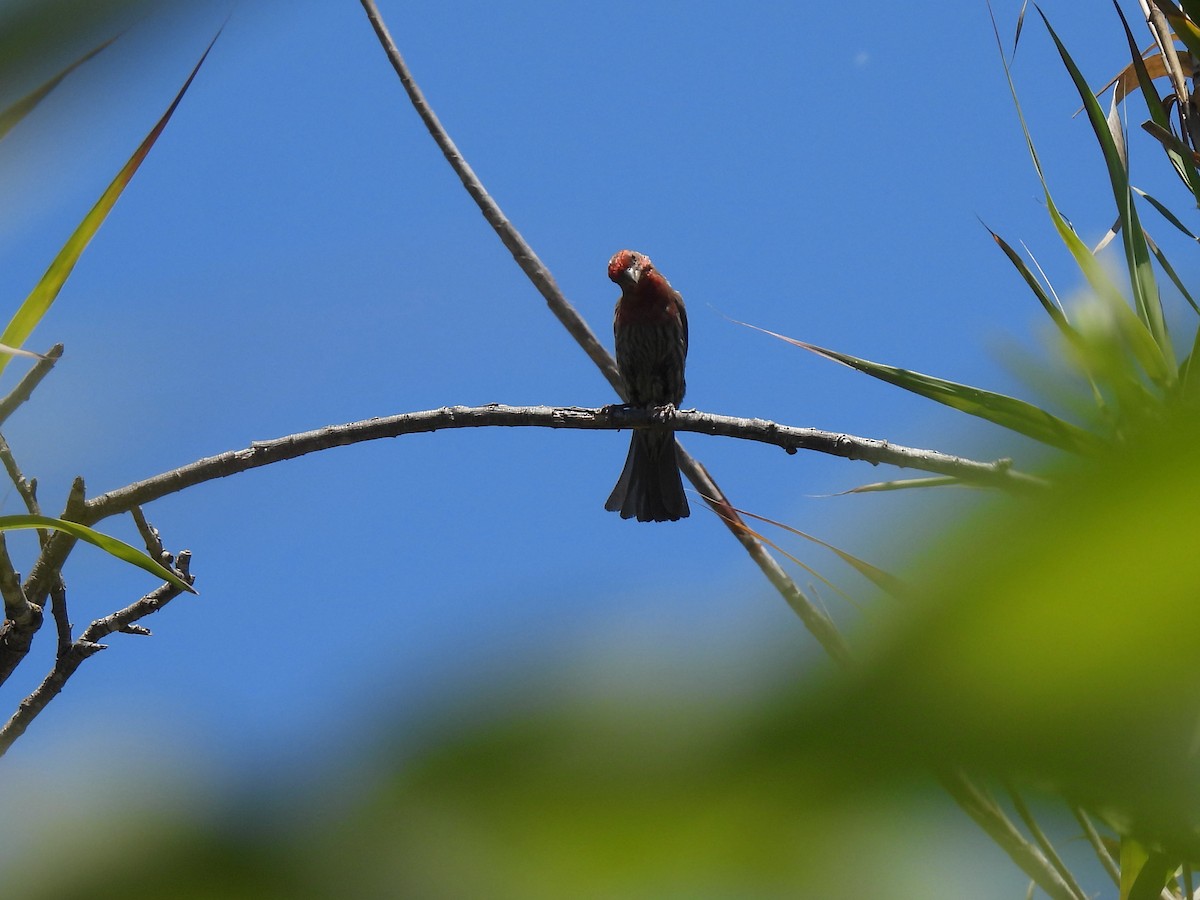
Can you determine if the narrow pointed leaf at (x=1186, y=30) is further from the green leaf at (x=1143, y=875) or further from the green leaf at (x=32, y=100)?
the green leaf at (x=32, y=100)

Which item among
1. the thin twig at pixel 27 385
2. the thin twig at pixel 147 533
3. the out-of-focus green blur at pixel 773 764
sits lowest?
the out-of-focus green blur at pixel 773 764

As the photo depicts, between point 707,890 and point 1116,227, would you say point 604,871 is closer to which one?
point 707,890

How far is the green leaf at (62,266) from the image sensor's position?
2262 mm

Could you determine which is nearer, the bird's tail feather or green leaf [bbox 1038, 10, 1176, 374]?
green leaf [bbox 1038, 10, 1176, 374]

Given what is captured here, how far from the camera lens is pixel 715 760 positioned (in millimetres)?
217

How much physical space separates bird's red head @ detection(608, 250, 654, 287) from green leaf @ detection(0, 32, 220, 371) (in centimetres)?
434

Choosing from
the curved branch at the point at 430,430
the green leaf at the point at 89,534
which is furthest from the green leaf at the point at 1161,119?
the green leaf at the point at 89,534

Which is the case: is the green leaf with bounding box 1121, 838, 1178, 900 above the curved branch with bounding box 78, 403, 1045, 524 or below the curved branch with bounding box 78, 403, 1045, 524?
below

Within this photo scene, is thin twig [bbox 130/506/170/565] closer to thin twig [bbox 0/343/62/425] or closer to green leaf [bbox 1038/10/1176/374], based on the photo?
thin twig [bbox 0/343/62/425]

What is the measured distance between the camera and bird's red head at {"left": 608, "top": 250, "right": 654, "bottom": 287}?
6461 millimetres

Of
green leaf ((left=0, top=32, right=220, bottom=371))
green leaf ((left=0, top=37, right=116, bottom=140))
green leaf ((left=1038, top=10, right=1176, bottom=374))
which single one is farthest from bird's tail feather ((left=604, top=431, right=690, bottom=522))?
green leaf ((left=0, top=37, right=116, bottom=140))

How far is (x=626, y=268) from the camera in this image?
6.46m

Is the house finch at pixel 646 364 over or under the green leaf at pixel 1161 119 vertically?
over

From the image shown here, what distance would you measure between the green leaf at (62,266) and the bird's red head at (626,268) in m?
4.34
